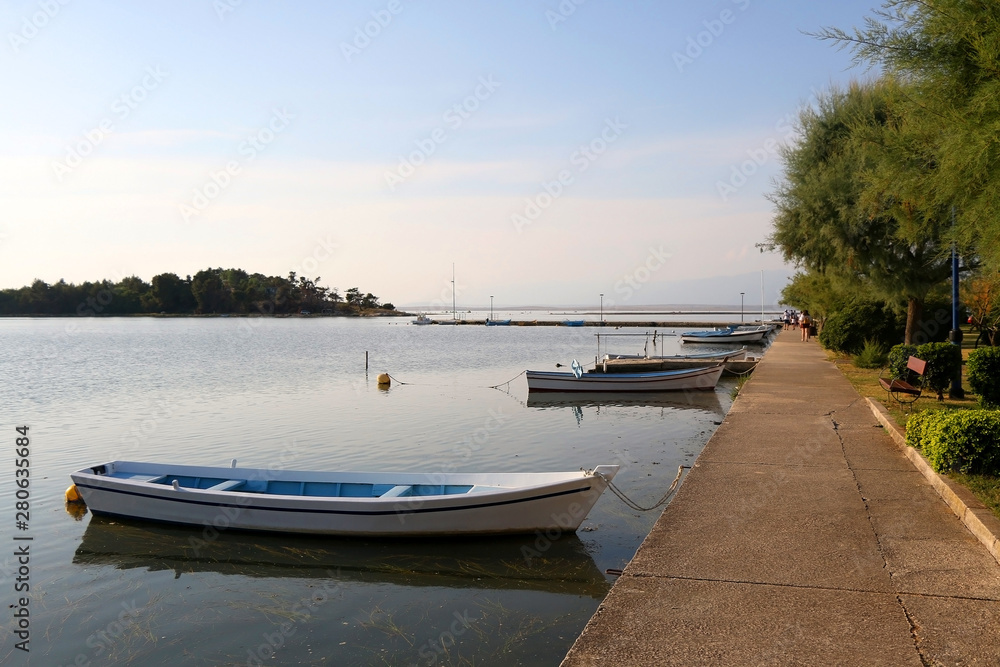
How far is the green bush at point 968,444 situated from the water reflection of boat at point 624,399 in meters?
15.8

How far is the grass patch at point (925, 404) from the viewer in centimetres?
802

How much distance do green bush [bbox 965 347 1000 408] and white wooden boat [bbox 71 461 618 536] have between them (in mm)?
8357

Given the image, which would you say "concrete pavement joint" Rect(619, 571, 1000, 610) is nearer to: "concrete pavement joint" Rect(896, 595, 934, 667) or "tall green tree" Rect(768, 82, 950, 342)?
"concrete pavement joint" Rect(896, 595, 934, 667)

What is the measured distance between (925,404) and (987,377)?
1.47 m

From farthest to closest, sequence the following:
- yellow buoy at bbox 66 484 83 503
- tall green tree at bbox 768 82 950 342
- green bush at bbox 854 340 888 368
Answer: green bush at bbox 854 340 888 368
tall green tree at bbox 768 82 950 342
yellow buoy at bbox 66 484 83 503

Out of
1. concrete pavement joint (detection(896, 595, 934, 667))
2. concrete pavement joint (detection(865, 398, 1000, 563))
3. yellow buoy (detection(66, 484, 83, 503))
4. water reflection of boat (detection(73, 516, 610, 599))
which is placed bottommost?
water reflection of boat (detection(73, 516, 610, 599))

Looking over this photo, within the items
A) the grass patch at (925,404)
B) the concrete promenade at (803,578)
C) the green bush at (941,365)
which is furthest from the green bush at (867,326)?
the concrete promenade at (803,578)

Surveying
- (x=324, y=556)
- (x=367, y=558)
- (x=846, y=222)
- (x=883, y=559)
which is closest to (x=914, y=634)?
(x=883, y=559)

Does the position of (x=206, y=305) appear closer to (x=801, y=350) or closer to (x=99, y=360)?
(x=99, y=360)

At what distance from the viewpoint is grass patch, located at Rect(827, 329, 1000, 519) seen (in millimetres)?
8016

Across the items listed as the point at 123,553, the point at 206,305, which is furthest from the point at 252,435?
the point at 206,305

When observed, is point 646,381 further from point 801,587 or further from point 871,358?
point 801,587

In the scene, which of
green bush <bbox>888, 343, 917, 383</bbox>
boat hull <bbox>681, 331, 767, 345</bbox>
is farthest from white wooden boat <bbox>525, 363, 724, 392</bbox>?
boat hull <bbox>681, 331, 767, 345</bbox>

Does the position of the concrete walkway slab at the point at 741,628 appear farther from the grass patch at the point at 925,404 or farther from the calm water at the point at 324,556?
the grass patch at the point at 925,404
